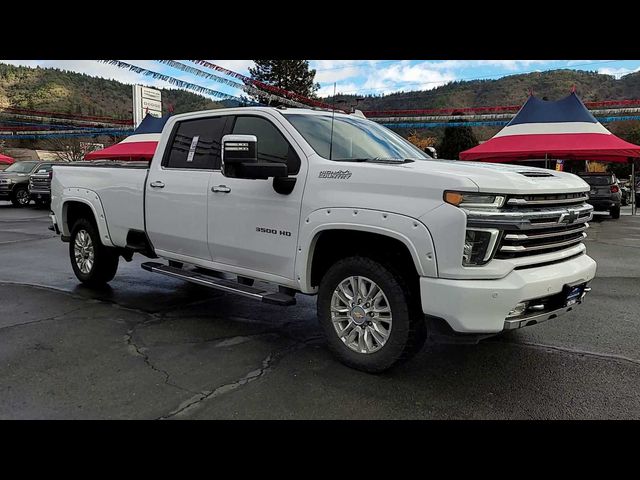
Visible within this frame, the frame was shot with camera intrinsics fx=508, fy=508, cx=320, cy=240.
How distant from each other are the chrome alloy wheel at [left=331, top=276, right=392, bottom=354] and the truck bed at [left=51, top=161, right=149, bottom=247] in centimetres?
286

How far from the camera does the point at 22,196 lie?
22391 millimetres

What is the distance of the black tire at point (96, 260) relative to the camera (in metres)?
6.51

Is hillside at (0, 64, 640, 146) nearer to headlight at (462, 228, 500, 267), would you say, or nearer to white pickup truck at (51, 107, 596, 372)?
white pickup truck at (51, 107, 596, 372)

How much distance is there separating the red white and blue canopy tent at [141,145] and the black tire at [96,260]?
1294 cm

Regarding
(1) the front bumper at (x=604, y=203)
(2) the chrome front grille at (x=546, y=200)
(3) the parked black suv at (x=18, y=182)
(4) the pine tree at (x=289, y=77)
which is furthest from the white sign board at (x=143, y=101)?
(2) the chrome front grille at (x=546, y=200)

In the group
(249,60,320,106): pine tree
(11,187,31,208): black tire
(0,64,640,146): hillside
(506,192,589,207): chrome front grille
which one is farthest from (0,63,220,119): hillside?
(506,192,589,207): chrome front grille

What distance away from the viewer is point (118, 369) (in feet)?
13.3

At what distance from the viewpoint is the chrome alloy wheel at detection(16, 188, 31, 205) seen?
73.0 feet

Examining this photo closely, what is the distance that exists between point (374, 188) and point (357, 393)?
148 cm

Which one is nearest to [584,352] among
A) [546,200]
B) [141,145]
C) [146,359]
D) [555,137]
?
[546,200]

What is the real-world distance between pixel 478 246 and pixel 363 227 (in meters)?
0.84

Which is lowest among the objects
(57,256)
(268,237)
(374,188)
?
(57,256)
